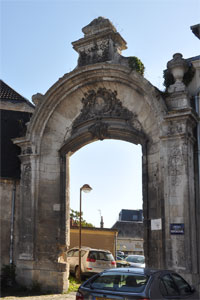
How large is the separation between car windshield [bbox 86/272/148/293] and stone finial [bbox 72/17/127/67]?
8963mm

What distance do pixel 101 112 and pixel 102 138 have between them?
958 mm

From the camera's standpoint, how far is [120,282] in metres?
7.82

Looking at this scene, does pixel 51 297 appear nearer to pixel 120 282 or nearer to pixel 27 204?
pixel 27 204

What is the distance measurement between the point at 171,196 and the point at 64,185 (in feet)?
15.3

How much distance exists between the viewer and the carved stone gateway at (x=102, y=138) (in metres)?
12.8

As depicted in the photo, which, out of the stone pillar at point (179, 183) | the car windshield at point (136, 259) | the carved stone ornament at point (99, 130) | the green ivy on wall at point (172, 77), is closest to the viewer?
the stone pillar at point (179, 183)

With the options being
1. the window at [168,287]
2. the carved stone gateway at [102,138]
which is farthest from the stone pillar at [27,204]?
the window at [168,287]

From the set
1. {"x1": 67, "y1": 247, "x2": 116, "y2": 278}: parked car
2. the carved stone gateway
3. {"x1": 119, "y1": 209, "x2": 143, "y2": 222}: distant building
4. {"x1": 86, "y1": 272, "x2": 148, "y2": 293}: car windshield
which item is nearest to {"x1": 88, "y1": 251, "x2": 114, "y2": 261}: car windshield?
A: {"x1": 67, "y1": 247, "x2": 116, "y2": 278}: parked car

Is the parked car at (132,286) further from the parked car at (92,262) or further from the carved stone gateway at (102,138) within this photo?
the parked car at (92,262)


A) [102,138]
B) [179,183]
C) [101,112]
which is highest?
[101,112]

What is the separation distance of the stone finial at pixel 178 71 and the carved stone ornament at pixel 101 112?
196 centimetres

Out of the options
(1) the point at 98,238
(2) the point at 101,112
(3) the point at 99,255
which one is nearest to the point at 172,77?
(2) the point at 101,112

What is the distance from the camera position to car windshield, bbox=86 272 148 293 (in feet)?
24.8

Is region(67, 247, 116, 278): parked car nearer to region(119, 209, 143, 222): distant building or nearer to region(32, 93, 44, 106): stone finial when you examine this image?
region(32, 93, 44, 106): stone finial
